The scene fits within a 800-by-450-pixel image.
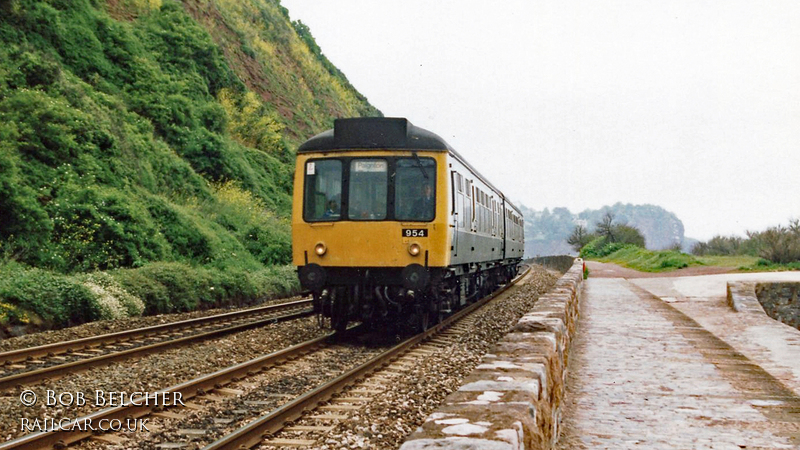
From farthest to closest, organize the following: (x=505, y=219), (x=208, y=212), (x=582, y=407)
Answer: (x=208, y=212)
(x=505, y=219)
(x=582, y=407)

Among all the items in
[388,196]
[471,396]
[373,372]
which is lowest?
[373,372]

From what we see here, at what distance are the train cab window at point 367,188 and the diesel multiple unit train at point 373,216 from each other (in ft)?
0.05

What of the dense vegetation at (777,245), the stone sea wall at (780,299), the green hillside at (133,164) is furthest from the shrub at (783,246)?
the green hillside at (133,164)

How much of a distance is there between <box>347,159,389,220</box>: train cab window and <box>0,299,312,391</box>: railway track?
2.79 meters

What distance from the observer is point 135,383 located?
7449 millimetres

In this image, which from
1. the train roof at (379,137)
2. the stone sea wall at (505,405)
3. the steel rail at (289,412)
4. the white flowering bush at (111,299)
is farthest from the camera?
the white flowering bush at (111,299)

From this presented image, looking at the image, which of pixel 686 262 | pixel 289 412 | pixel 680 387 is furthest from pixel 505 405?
pixel 686 262

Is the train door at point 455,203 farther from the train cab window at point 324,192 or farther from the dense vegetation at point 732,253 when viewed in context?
the dense vegetation at point 732,253

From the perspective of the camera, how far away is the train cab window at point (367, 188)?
1102 centimetres

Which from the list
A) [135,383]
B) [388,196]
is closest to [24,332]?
[135,383]

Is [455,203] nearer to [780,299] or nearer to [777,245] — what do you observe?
[780,299]

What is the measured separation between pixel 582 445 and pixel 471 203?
900 cm

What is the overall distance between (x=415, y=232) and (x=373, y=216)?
0.67 metres

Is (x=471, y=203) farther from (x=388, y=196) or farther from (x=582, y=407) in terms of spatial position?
(x=582, y=407)
